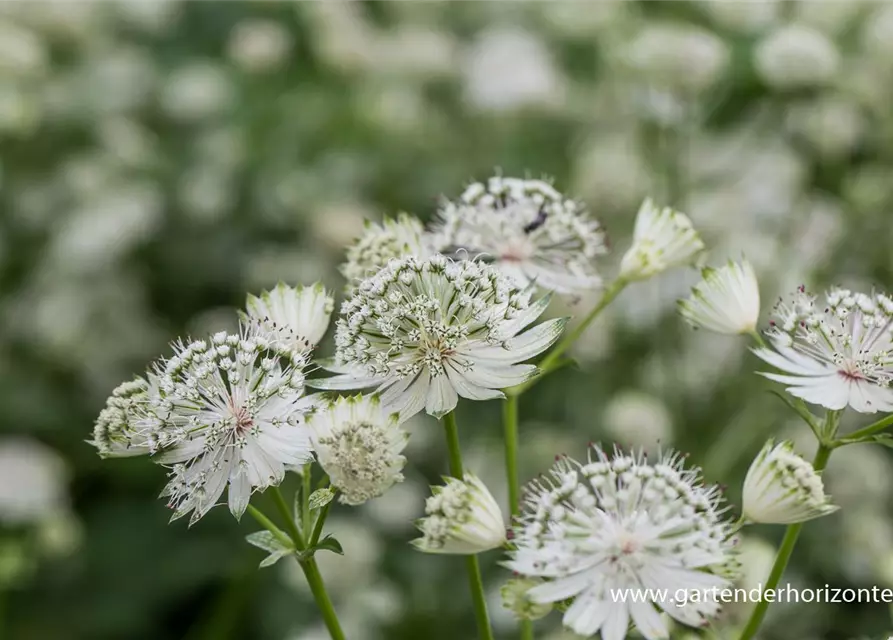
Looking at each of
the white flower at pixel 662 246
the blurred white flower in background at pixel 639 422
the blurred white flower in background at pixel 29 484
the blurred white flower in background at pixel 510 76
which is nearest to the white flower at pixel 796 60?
the blurred white flower in background at pixel 510 76

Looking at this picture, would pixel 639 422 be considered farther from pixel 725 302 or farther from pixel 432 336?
pixel 432 336

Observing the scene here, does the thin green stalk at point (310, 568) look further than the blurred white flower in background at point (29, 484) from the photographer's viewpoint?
No

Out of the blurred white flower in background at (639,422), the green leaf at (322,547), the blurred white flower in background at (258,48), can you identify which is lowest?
the green leaf at (322,547)

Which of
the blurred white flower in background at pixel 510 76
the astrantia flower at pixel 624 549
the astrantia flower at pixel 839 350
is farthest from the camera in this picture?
the blurred white flower in background at pixel 510 76

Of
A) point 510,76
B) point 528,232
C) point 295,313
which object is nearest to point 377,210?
point 510,76

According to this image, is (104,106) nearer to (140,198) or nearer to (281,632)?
(140,198)

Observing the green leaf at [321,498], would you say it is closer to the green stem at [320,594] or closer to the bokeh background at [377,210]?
the green stem at [320,594]

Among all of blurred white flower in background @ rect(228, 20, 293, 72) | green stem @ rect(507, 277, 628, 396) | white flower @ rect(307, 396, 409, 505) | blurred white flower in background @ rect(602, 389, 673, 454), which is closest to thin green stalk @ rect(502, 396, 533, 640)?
green stem @ rect(507, 277, 628, 396)
